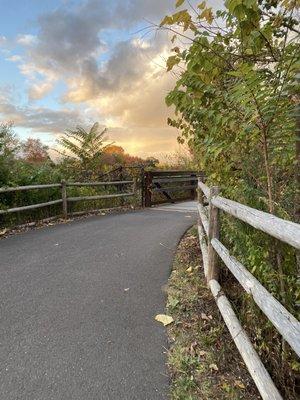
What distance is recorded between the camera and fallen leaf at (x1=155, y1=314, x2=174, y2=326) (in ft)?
14.0

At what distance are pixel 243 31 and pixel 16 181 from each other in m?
7.79

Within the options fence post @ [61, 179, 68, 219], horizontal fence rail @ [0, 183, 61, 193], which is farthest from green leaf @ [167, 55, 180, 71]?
fence post @ [61, 179, 68, 219]

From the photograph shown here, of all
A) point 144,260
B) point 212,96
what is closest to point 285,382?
point 212,96

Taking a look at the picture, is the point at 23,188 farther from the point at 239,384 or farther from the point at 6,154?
the point at 239,384

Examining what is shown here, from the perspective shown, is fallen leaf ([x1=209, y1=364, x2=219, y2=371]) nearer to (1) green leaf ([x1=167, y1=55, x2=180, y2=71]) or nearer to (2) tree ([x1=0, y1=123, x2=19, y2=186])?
(1) green leaf ([x1=167, y1=55, x2=180, y2=71])

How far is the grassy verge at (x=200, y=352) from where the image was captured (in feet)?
10.2

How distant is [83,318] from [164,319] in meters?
0.90

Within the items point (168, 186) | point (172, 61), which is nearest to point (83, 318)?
point (172, 61)

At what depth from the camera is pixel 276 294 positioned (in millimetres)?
3203

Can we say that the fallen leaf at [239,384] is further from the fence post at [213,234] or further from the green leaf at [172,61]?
the green leaf at [172,61]

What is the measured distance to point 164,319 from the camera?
4320 millimetres

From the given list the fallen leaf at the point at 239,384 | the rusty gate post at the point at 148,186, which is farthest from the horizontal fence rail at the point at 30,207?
the fallen leaf at the point at 239,384

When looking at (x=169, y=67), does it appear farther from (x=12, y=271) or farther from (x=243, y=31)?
(x=12, y=271)

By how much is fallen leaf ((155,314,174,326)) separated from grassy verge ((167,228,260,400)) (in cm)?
6
